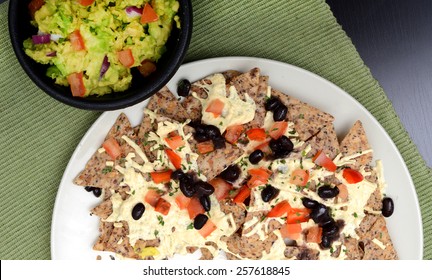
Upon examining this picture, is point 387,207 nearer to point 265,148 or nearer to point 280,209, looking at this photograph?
point 280,209

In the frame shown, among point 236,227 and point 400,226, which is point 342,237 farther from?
point 236,227

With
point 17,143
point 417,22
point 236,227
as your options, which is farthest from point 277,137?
point 17,143

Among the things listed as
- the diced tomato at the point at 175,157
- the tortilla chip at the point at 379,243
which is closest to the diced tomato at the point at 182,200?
the diced tomato at the point at 175,157

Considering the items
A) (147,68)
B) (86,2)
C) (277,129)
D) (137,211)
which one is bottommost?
(137,211)

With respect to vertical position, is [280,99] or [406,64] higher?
[406,64]

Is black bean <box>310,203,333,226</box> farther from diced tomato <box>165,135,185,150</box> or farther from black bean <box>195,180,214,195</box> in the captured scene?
diced tomato <box>165,135,185,150</box>

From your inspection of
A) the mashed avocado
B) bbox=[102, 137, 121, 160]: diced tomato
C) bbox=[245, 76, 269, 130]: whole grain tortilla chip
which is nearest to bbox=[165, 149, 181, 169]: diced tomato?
bbox=[102, 137, 121, 160]: diced tomato

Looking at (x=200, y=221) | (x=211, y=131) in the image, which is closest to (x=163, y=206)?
(x=200, y=221)
